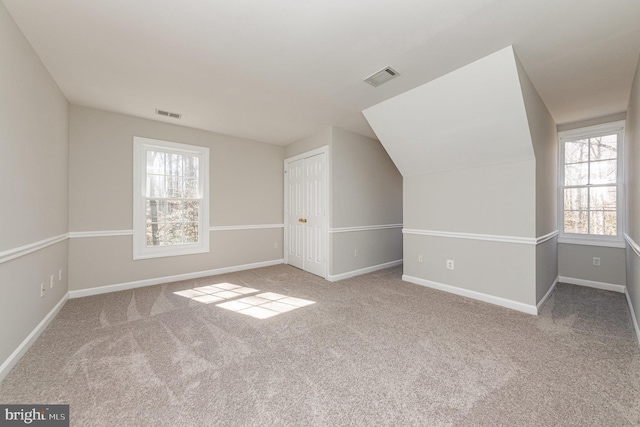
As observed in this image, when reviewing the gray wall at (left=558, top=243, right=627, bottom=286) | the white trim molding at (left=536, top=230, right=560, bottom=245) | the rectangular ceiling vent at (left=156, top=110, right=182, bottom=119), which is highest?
A: the rectangular ceiling vent at (left=156, top=110, right=182, bottom=119)

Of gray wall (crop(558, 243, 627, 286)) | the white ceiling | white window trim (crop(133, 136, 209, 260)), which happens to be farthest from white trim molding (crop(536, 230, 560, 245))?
white window trim (crop(133, 136, 209, 260))

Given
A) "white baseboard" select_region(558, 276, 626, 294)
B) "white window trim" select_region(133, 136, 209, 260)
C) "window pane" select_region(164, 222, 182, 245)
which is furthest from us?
"window pane" select_region(164, 222, 182, 245)

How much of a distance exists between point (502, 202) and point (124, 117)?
5.06m

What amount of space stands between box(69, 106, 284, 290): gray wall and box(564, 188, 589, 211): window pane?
503cm

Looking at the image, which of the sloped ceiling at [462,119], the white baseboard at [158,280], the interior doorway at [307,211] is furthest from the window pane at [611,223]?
the white baseboard at [158,280]

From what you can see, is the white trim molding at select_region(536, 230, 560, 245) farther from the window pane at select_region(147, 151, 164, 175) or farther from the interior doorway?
the window pane at select_region(147, 151, 164, 175)

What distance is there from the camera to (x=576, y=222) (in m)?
3.88

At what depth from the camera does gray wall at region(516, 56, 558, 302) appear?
2676mm

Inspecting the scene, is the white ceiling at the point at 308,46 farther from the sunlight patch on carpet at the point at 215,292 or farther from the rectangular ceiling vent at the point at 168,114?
the sunlight patch on carpet at the point at 215,292

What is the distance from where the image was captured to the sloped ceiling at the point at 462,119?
2.38 meters

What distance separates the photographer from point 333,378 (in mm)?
1710

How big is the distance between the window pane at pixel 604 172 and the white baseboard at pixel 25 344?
659cm

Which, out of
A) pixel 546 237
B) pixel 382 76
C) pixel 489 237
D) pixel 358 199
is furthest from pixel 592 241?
pixel 382 76

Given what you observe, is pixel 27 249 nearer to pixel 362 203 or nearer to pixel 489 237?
pixel 362 203
